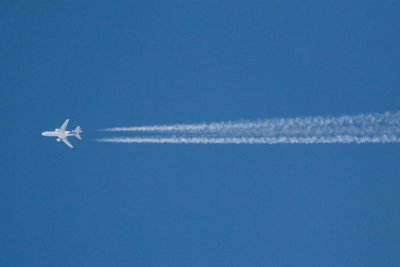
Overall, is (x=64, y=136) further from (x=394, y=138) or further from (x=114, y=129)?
(x=394, y=138)

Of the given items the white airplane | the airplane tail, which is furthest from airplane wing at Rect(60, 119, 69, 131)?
the airplane tail

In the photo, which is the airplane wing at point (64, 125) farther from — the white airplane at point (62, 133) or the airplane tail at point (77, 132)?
the airplane tail at point (77, 132)

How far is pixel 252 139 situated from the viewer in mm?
24484

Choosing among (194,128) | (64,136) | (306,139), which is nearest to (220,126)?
(194,128)

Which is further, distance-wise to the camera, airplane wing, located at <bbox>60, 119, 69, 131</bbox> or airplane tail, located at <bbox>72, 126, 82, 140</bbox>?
airplane wing, located at <bbox>60, 119, 69, 131</bbox>

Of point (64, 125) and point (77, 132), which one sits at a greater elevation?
point (64, 125)

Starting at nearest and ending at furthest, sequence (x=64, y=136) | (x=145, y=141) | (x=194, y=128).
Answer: (x=194, y=128)
(x=145, y=141)
(x=64, y=136)

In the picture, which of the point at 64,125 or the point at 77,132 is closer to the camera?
the point at 77,132

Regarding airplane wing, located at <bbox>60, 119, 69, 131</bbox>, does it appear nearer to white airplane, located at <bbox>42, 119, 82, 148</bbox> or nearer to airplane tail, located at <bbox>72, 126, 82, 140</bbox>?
white airplane, located at <bbox>42, 119, 82, 148</bbox>

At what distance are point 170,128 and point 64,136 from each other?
8769mm

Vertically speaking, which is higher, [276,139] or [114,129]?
[114,129]

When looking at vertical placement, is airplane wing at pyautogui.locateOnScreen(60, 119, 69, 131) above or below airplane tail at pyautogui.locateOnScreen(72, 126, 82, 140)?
above

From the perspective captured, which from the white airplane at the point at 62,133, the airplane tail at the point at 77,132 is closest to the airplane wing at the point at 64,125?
the white airplane at the point at 62,133

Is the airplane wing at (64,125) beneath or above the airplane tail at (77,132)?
above
